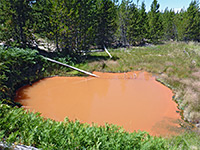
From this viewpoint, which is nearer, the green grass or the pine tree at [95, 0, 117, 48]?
the green grass

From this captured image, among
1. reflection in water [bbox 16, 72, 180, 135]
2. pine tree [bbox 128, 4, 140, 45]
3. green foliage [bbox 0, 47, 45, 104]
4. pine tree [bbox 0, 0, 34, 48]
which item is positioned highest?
pine tree [bbox 128, 4, 140, 45]

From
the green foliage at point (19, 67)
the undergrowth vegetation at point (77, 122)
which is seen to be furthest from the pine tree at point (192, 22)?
the green foliage at point (19, 67)

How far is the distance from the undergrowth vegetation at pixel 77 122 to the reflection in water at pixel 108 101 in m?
0.62

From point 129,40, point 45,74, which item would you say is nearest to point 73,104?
point 45,74

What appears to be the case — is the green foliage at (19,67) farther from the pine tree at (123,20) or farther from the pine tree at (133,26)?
the pine tree at (133,26)

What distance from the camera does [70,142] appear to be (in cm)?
335

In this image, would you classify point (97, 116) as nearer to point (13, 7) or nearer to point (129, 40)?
point (13, 7)

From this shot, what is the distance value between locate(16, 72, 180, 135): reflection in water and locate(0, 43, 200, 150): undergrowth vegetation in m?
0.62

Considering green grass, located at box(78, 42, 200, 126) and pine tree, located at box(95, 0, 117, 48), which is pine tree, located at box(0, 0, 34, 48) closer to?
green grass, located at box(78, 42, 200, 126)

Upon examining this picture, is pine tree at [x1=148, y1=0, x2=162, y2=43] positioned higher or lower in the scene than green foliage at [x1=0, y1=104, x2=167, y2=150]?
higher

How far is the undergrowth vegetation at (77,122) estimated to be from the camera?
3.50 m

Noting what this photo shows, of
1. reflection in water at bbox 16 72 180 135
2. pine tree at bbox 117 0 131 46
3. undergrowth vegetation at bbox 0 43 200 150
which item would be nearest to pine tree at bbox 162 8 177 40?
pine tree at bbox 117 0 131 46

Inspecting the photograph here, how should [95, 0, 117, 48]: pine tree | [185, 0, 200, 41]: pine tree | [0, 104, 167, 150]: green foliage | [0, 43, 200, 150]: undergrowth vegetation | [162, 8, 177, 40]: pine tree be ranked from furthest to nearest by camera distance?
[162, 8, 177, 40]: pine tree, [185, 0, 200, 41]: pine tree, [95, 0, 117, 48]: pine tree, [0, 43, 200, 150]: undergrowth vegetation, [0, 104, 167, 150]: green foliage

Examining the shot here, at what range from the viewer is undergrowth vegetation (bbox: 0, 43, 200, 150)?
11.5ft
